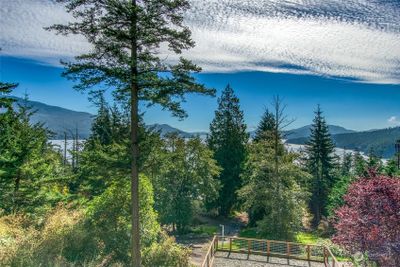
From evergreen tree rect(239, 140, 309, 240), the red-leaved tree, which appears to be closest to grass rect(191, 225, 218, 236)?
evergreen tree rect(239, 140, 309, 240)

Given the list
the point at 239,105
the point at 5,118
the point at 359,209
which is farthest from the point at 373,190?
the point at 239,105

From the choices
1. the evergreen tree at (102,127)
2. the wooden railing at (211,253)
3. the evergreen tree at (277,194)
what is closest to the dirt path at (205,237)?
the wooden railing at (211,253)

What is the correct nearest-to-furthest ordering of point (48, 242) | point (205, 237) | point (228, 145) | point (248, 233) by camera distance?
point (48, 242) < point (205, 237) < point (248, 233) < point (228, 145)

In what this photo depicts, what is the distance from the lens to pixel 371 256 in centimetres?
1159

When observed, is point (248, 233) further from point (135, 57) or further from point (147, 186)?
point (135, 57)

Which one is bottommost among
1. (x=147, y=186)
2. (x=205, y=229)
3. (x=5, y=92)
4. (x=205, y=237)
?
(x=205, y=237)

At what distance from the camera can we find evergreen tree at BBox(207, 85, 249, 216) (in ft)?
130

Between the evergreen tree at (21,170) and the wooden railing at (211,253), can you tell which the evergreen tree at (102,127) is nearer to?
the evergreen tree at (21,170)

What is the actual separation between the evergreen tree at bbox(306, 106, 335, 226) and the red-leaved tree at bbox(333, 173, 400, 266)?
93.8 feet

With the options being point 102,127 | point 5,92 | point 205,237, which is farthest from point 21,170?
point 205,237

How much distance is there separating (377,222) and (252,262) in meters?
8.54

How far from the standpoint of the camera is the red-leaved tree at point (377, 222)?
11.3 meters

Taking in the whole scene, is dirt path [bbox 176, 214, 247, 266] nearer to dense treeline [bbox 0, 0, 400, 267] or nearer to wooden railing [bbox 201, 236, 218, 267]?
wooden railing [bbox 201, 236, 218, 267]

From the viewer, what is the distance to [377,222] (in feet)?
38.8
